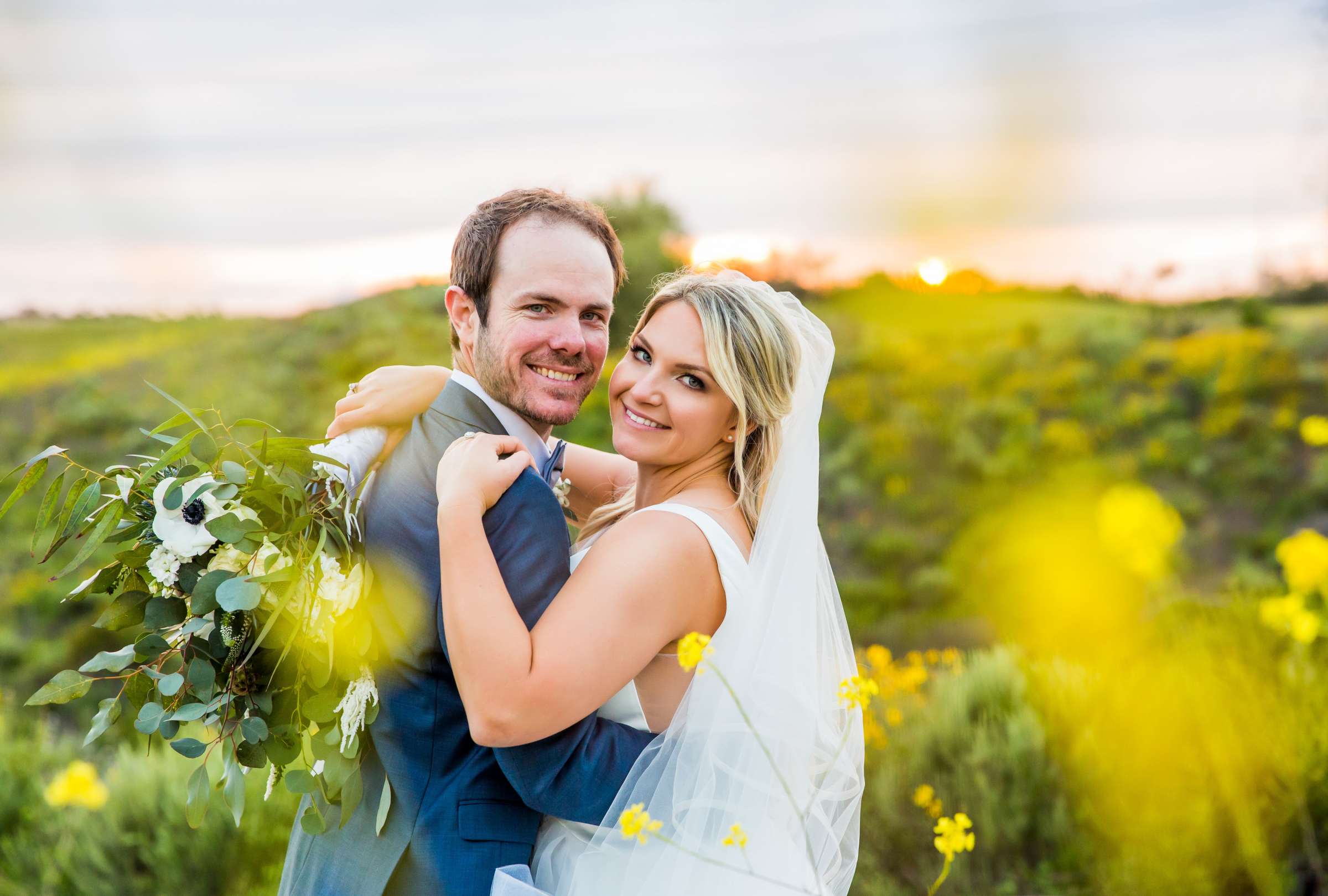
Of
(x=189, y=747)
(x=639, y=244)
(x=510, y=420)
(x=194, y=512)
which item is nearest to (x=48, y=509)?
(x=194, y=512)

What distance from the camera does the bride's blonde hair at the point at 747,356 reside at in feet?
7.64

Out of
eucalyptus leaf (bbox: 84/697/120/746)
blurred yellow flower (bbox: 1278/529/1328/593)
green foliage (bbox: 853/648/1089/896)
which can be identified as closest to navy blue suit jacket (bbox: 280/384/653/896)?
eucalyptus leaf (bbox: 84/697/120/746)

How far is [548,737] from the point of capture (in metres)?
1.89

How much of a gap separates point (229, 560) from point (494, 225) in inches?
40.9

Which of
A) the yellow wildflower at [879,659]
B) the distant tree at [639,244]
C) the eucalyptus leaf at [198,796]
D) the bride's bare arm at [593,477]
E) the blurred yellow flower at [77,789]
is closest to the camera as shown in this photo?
the eucalyptus leaf at [198,796]

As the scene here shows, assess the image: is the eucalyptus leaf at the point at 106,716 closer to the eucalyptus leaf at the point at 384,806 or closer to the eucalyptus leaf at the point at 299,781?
the eucalyptus leaf at the point at 299,781

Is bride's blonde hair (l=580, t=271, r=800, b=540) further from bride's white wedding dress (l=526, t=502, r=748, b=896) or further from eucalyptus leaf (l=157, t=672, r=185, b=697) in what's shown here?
eucalyptus leaf (l=157, t=672, r=185, b=697)

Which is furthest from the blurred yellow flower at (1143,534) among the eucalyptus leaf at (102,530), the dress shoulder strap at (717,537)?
the eucalyptus leaf at (102,530)

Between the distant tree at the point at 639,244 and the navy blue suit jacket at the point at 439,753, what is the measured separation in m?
11.0

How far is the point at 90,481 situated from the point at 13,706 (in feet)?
22.6

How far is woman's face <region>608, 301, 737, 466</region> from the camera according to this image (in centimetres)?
238

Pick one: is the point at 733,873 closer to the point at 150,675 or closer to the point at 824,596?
the point at 824,596

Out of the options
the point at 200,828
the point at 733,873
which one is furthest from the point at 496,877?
the point at 200,828

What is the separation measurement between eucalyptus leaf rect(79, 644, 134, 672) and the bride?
0.66m
